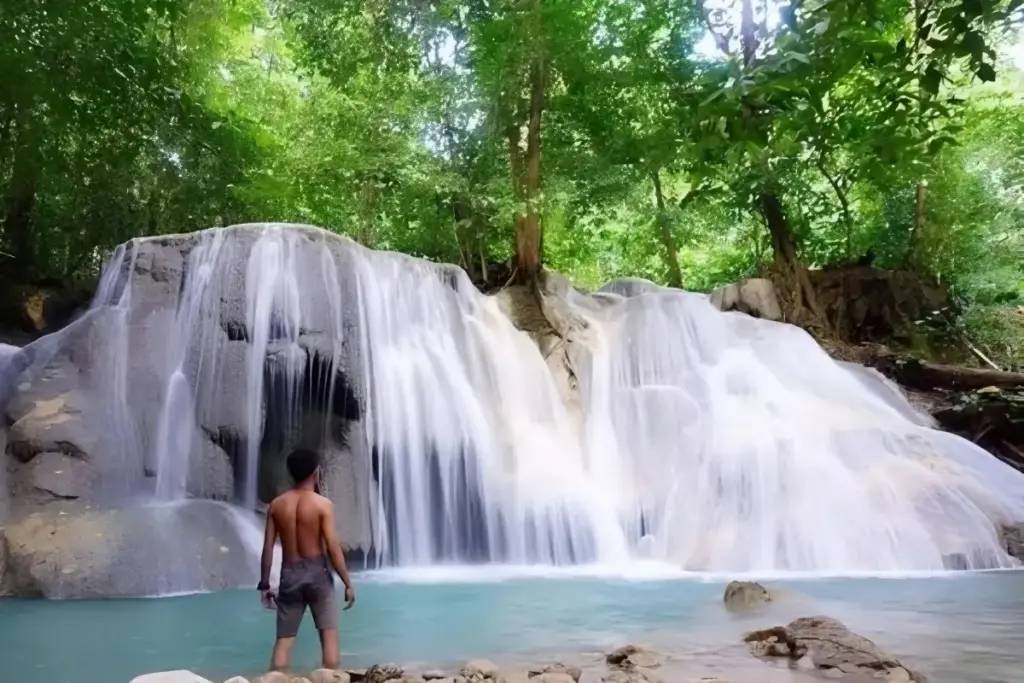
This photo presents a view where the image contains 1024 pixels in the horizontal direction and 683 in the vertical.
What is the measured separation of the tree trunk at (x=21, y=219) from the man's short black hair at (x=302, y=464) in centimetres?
1175

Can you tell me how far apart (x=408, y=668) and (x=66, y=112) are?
34.3ft

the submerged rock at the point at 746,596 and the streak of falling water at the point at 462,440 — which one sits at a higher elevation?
the streak of falling water at the point at 462,440

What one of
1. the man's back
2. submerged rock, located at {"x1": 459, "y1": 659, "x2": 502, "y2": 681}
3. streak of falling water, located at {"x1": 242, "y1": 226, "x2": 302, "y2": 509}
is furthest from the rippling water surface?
streak of falling water, located at {"x1": 242, "y1": 226, "x2": 302, "y2": 509}

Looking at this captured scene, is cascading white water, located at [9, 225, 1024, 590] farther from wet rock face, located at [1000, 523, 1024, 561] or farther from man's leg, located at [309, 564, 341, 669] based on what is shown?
man's leg, located at [309, 564, 341, 669]

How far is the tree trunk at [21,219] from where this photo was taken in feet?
46.5

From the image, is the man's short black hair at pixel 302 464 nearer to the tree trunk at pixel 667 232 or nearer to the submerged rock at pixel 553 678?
the submerged rock at pixel 553 678

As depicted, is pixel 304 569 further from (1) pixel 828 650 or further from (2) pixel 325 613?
(1) pixel 828 650

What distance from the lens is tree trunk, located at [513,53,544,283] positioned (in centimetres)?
1418

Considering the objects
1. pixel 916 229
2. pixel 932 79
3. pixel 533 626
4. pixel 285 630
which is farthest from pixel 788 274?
pixel 932 79

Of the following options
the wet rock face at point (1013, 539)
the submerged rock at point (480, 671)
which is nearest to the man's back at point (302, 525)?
the submerged rock at point (480, 671)

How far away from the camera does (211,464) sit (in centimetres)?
918

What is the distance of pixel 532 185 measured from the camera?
14.1 meters

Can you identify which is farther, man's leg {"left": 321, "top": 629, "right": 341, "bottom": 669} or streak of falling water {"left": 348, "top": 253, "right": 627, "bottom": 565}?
streak of falling water {"left": 348, "top": 253, "right": 627, "bottom": 565}

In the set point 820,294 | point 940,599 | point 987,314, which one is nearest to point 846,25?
point 940,599
